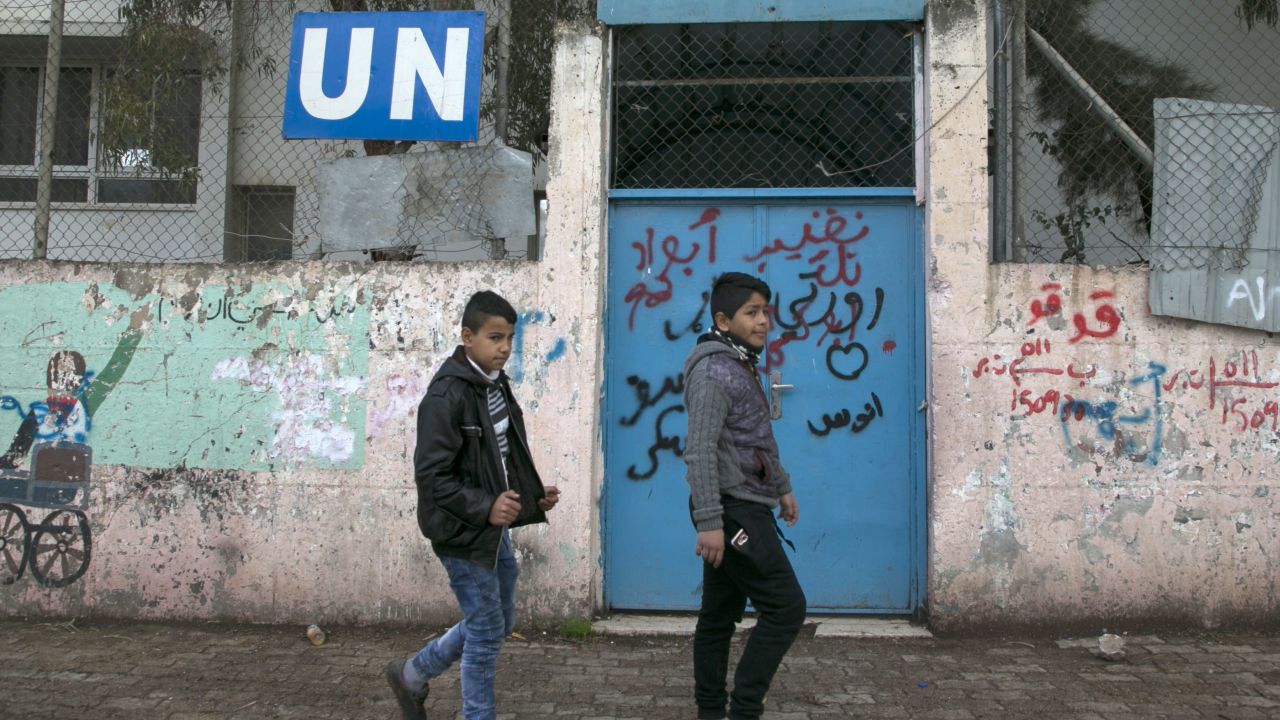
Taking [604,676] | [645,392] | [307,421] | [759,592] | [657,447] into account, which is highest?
[645,392]

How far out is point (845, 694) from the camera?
418 centimetres

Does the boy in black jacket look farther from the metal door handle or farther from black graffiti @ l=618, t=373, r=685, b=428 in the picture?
the metal door handle

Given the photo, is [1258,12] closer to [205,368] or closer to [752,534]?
[752,534]

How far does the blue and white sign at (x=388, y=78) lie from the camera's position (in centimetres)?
529

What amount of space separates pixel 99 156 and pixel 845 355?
182 inches

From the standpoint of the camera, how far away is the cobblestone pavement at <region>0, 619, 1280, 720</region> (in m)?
3.99

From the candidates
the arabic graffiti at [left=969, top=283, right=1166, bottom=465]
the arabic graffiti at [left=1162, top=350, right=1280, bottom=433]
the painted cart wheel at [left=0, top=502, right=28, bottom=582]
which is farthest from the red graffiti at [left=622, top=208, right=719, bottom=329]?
the painted cart wheel at [left=0, top=502, right=28, bottom=582]

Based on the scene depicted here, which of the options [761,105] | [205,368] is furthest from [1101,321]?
[205,368]

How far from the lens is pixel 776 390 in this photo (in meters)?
5.25

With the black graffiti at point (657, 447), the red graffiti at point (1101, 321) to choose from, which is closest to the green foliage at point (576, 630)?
the black graffiti at point (657, 447)

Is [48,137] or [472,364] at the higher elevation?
[48,137]

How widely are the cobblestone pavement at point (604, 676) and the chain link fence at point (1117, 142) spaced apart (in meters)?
2.00

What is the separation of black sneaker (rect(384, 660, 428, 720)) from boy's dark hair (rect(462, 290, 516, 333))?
1.28 m

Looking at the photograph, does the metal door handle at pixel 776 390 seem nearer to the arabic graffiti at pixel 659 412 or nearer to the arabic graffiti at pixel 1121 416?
the arabic graffiti at pixel 659 412
